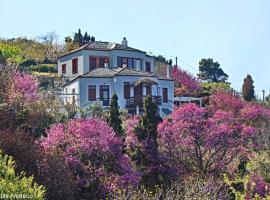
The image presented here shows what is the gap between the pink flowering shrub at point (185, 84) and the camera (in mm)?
66250

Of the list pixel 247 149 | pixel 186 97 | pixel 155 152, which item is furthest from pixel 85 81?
pixel 155 152

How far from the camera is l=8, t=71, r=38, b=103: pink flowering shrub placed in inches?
1187

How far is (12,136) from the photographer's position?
72.3 ft

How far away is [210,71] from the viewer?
91.2 metres

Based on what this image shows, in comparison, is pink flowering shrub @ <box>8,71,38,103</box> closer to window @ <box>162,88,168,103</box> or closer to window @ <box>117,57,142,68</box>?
window @ <box>162,88,168,103</box>

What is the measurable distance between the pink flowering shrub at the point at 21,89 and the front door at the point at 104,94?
16085 mm

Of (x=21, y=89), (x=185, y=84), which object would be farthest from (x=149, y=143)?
(x=185, y=84)

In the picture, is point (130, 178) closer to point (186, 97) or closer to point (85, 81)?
point (85, 81)

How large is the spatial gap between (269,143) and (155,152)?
13.9m

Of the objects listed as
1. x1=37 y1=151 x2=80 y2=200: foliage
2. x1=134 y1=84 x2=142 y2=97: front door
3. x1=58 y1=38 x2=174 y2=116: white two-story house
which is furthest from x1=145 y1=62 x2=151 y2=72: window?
x1=37 y1=151 x2=80 y2=200: foliage

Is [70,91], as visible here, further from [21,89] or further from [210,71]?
[210,71]

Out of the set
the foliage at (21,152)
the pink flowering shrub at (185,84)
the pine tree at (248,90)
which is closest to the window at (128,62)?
the pink flowering shrub at (185,84)

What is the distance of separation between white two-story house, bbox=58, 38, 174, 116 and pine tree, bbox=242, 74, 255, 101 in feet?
56.5

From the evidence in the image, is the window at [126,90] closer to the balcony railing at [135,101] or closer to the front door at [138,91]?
the balcony railing at [135,101]
